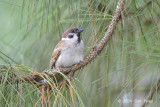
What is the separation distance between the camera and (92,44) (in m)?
1.85

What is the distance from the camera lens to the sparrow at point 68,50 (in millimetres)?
2647

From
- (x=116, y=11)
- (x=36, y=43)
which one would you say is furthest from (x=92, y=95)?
(x=116, y=11)

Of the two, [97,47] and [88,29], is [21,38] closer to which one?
[88,29]

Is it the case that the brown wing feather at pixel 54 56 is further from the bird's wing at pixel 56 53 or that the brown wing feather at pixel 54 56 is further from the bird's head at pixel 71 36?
the bird's head at pixel 71 36

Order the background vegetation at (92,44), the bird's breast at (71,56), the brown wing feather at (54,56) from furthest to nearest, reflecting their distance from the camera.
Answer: the brown wing feather at (54,56), the bird's breast at (71,56), the background vegetation at (92,44)

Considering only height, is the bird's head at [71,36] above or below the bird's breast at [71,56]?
above

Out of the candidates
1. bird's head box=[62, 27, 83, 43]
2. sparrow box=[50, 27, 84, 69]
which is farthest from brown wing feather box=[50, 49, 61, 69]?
bird's head box=[62, 27, 83, 43]

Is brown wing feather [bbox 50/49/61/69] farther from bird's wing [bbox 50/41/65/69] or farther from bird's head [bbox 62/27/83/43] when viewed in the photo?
bird's head [bbox 62/27/83/43]

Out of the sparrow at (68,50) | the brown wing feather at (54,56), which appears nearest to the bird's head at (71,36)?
the sparrow at (68,50)

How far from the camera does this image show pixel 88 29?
195 centimetres

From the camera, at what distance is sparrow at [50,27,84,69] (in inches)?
104

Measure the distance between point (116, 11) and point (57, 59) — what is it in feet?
4.10

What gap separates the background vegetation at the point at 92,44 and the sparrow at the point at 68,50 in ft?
0.29

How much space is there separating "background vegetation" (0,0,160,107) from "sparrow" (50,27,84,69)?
0.09 metres
